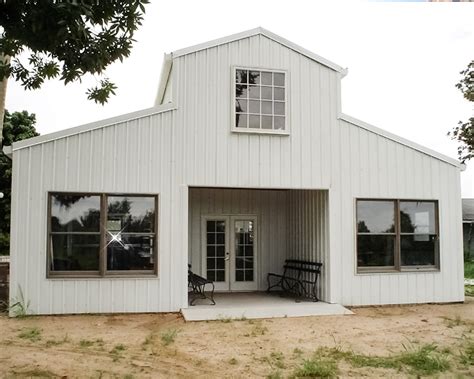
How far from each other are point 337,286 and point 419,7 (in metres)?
8.36

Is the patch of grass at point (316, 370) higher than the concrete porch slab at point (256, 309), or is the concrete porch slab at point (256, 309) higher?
the concrete porch slab at point (256, 309)

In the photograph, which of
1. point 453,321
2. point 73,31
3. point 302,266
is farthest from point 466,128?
point 73,31

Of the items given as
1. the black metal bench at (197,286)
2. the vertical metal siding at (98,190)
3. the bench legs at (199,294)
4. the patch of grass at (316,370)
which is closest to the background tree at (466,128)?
the black metal bench at (197,286)

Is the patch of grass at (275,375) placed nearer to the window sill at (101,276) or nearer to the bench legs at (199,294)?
the window sill at (101,276)

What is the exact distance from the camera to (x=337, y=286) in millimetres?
11461

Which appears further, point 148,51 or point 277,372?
point 148,51

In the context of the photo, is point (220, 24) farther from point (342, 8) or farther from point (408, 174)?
point (408, 174)

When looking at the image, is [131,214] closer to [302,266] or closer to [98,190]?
[98,190]

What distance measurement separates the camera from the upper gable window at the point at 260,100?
1132 centimetres

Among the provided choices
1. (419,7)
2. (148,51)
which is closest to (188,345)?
(419,7)

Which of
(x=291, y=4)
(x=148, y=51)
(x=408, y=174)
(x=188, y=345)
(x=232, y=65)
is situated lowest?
(x=188, y=345)

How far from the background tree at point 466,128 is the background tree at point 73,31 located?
1936 cm

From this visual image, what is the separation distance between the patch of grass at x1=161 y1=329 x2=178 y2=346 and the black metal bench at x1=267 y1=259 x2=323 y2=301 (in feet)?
13.6

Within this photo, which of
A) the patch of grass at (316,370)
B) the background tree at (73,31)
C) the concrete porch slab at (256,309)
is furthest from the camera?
the concrete porch slab at (256,309)
